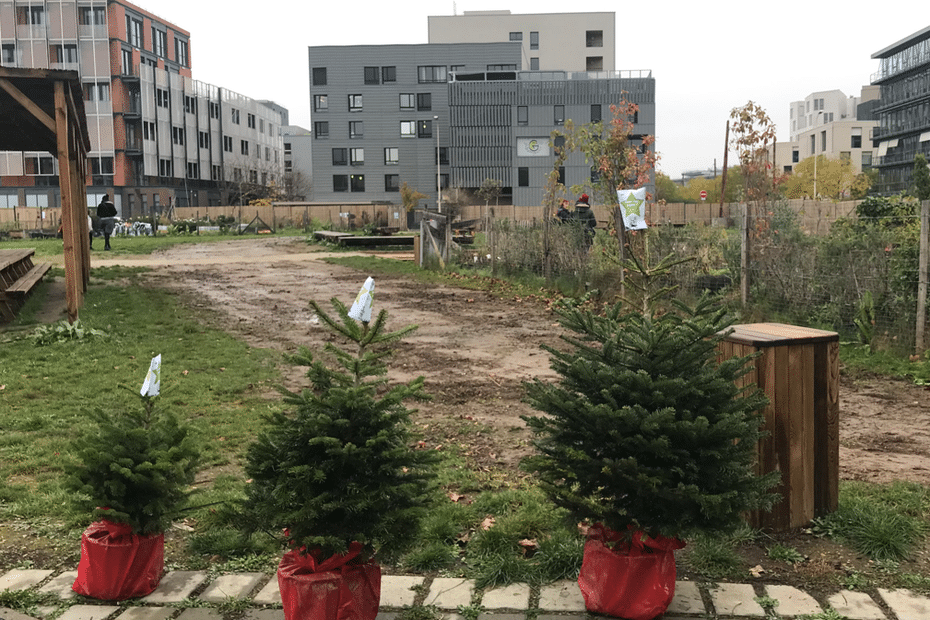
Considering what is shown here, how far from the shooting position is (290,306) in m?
15.9

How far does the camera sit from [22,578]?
4262mm

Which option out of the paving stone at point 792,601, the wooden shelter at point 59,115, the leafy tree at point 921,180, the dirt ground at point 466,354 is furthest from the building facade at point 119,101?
the paving stone at point 792,601

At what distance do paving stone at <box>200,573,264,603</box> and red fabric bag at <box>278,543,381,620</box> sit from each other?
1.69 ft

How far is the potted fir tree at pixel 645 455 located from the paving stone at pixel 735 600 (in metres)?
0.27

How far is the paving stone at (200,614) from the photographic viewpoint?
3.82 m

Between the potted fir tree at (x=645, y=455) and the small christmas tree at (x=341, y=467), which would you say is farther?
the potted fir tree at (x=645, y=455)

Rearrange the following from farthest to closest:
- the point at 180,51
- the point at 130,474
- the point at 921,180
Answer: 1. the point at 180,51
2. the point at 921,180
3. the point at 130,474

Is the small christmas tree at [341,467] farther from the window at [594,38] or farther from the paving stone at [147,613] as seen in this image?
the window at [594,38]

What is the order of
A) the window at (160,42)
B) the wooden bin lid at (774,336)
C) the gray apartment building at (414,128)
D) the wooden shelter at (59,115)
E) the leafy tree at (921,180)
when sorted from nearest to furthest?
the wooden bin lid at (774,336) < the wooden shelter at (59,115) < the leafy tree at (921,180) < the gray apartment building at (414,128) < the window at (160,42)

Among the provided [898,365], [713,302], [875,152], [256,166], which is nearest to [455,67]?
[256,166]

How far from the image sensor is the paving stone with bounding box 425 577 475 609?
12.9 ft

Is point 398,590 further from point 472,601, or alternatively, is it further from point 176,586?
point 176,586

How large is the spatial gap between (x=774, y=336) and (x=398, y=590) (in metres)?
2.23

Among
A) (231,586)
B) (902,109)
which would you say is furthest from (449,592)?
(902,109)
